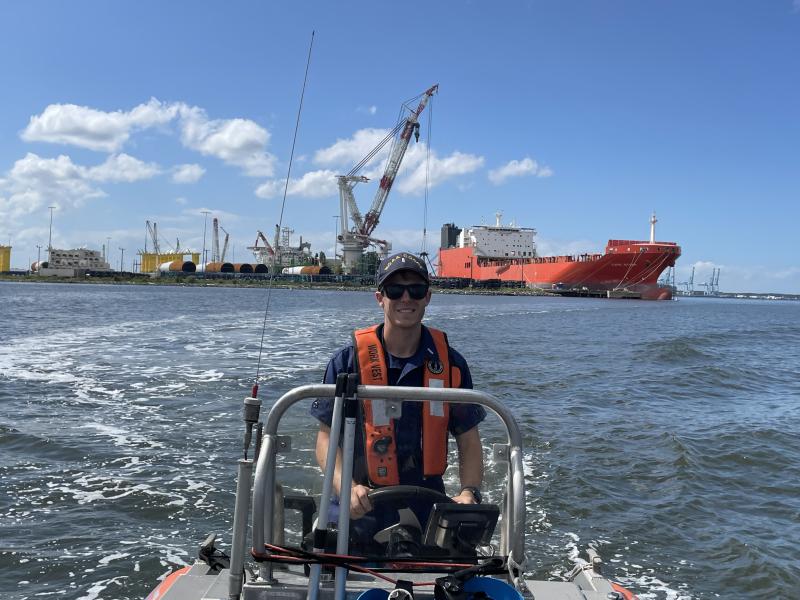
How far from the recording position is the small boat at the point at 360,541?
2.22 m

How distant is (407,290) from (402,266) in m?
0.11

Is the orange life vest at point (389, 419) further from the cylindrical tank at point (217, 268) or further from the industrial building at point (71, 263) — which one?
the industrial building at point (71, 263)

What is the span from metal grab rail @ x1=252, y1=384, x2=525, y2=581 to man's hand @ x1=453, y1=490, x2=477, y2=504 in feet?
1.22

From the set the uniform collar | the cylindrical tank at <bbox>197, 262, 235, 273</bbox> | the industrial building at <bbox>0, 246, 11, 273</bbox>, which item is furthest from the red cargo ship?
the industrial building at <bbox>0, 246, 11, 273</bbox>

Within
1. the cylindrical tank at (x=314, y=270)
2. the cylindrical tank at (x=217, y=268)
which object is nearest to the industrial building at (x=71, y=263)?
the cylindrical tank at (x=217, y=268)

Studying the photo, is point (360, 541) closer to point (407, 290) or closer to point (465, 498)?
point (465, 498)

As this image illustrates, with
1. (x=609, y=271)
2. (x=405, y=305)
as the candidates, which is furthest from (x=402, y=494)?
(x=609, y=271)

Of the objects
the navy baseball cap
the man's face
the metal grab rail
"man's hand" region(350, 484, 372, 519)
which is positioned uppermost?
the navy baseball cap

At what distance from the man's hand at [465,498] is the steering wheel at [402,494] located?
0.09 meters

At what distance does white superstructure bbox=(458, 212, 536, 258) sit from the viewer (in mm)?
97375

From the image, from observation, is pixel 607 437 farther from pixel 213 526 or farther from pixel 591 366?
pixel 591 366

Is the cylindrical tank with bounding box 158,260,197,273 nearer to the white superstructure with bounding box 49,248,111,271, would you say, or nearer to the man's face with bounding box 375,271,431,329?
the white superstructure with bounding box 49,248,111,271

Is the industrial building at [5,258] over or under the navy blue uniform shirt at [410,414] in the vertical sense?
over

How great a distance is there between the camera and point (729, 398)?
42.7ft
